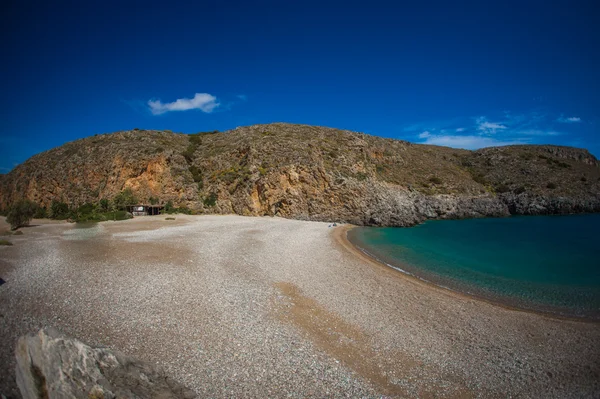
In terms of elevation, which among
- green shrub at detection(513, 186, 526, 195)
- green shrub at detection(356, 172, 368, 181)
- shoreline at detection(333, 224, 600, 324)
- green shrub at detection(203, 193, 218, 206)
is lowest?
shoreline at detection(333, 224, 600, 324)

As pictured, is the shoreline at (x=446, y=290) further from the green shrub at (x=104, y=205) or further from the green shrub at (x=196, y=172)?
the green shrub at (x=104, y=205)

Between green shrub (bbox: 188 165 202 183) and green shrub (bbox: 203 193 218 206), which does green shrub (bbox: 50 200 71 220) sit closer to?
green shrub (bbox: 188 165 202 183)

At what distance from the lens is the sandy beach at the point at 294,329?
250 inches

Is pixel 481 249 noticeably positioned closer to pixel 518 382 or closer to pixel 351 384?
pixel 518 382

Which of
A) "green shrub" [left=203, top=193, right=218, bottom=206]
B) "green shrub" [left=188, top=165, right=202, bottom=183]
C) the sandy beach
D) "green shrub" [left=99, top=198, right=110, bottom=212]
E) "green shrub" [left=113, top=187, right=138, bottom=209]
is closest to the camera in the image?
the sandy beach

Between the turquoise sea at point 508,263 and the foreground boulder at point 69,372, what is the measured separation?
12.8 meters

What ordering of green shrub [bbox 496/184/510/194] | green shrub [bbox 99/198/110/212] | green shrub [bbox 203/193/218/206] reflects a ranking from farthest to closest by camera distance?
1. green shrub [bbox 496/184/510/194]
2. green shrub [bbox 203/193/218/206]
3. green shrub [bbox 99/198/110/212]

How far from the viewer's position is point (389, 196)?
39.8 metres

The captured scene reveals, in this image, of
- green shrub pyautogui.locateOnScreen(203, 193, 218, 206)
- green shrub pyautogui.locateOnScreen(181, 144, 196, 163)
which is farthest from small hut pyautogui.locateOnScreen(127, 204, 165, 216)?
green shrub pyautogui.locateOnScreen(181, 144, 196, 163)

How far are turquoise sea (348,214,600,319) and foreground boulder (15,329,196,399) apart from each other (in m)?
12.8

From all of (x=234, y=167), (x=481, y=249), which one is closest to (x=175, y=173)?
(x=234, y=167)

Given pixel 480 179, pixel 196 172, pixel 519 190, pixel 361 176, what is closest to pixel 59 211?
pixel 196 172

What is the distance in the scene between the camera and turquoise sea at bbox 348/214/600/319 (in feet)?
38.4

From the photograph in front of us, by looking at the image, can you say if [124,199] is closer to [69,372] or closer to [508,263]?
[69,372]
